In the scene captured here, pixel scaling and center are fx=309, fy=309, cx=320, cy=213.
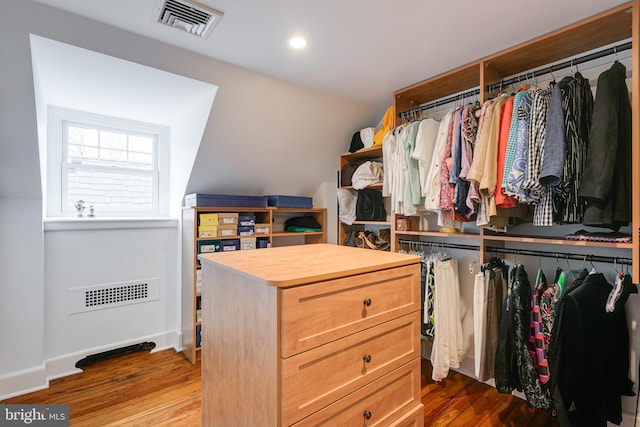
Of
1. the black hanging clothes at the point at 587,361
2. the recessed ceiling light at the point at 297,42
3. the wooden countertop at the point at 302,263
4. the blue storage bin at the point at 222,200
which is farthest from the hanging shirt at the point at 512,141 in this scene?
the blue storage bin at the point at 222,200

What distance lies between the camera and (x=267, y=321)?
2.90 feet

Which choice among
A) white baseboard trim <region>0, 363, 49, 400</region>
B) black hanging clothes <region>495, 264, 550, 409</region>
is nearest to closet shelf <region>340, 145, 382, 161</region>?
black hanging clothes <region>495, 264, 550, 409</region>

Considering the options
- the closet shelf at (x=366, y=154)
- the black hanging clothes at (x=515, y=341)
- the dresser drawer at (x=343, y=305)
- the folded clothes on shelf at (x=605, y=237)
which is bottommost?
the black hanging clothes at (x=515, y=341)

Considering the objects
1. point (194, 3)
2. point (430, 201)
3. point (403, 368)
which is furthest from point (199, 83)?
point (403, 368)

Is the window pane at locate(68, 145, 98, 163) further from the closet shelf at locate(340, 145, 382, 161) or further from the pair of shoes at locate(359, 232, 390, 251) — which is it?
the pair of shoes at locate(359, 232, 390, 251)

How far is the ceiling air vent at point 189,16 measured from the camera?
1478 mm

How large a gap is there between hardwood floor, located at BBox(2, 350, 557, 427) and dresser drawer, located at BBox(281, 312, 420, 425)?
3.10 ft

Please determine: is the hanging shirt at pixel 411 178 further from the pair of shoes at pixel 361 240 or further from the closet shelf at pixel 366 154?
the pair of shoes at pixel 361 240

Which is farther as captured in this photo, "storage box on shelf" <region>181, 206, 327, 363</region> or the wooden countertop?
"storage box on shelf" <region>181, 206, 327, 363</region>

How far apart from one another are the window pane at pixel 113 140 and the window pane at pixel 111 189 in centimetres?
23

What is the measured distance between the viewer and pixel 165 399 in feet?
6.45

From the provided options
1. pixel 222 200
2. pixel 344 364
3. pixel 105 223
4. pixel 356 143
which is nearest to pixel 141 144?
pixel 105 223

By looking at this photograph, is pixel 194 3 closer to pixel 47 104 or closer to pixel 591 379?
pixel 47 104

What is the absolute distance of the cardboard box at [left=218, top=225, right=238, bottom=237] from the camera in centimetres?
262
